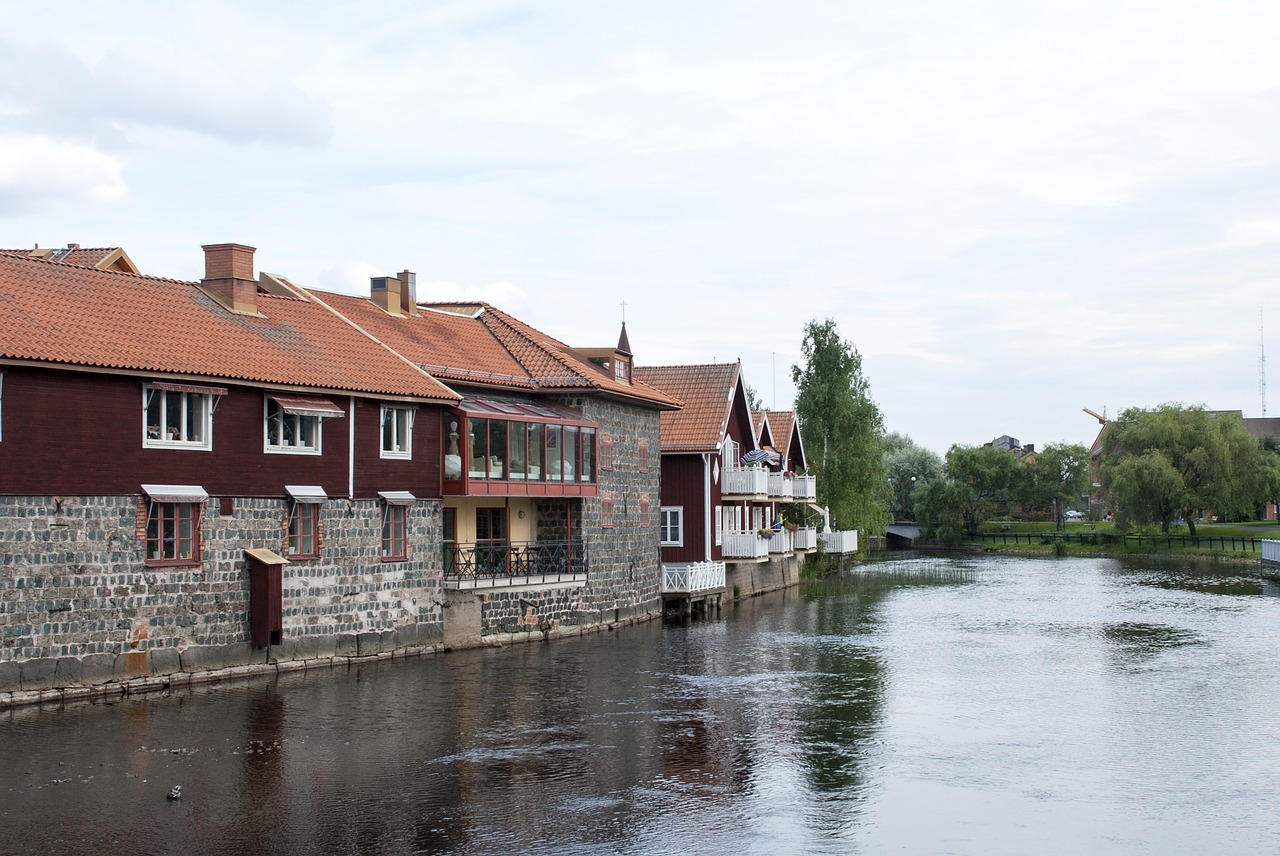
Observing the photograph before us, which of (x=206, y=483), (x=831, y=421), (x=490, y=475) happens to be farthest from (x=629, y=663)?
(x=831, y=421)

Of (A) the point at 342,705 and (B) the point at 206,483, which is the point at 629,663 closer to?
(A) the point at 342,705

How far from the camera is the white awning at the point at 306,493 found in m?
29.1

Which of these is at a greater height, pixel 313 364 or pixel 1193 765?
pixel 313 364

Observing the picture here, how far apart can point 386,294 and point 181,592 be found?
13542 millimetres

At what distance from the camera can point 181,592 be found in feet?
87.8

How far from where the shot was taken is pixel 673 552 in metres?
47.4

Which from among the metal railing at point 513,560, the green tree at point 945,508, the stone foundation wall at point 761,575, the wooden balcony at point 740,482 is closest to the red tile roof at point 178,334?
the metal railing at point 513,560

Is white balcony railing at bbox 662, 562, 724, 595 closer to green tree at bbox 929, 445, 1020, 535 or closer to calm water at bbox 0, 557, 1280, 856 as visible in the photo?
calm water at bbox 0, 557, 1280, 856

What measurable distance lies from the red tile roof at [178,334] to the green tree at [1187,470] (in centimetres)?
5849

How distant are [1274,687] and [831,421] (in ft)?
149

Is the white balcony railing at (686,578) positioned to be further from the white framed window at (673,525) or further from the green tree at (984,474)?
the green tree at (984,474)

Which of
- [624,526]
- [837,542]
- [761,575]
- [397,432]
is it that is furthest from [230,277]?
[837,542]

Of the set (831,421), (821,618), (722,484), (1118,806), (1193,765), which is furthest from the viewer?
(831,421)

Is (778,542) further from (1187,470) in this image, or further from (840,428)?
(1187,470)
